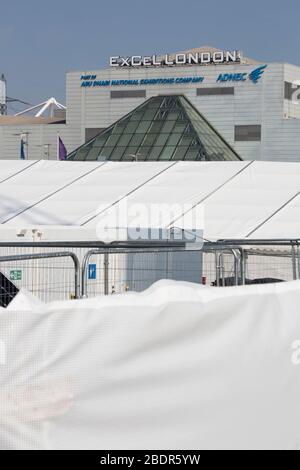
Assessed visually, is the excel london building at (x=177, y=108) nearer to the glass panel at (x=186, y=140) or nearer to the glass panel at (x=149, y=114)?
the glass panel at (x=149, y=114)

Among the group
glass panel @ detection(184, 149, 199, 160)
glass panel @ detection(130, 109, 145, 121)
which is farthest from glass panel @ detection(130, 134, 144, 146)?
glass panel @ detection(184, 149, 199, 160)

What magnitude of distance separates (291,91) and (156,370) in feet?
252

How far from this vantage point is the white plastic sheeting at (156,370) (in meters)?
4.54

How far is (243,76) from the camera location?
7806 centimetres

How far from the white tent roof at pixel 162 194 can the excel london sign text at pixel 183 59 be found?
195 ft

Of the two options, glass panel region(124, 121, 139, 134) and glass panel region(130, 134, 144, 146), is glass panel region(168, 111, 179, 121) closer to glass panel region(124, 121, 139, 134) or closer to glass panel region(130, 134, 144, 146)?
glass panel region(124, 121, 139, 134)

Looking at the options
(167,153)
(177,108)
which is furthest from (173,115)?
(167,153)

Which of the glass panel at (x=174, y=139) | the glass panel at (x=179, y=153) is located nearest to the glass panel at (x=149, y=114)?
the glass panel at (x=174, y=139)

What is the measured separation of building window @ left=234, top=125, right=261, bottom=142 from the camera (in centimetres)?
7819

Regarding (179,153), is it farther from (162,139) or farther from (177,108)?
(177,108)

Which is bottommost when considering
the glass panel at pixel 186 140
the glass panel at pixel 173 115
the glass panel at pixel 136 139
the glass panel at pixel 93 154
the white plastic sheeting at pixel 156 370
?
the white plastic sheeting at pixel 156 370

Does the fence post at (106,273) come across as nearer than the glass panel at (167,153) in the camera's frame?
Yes

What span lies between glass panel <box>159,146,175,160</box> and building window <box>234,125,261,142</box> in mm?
18904

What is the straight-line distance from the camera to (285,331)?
17.1 feet
